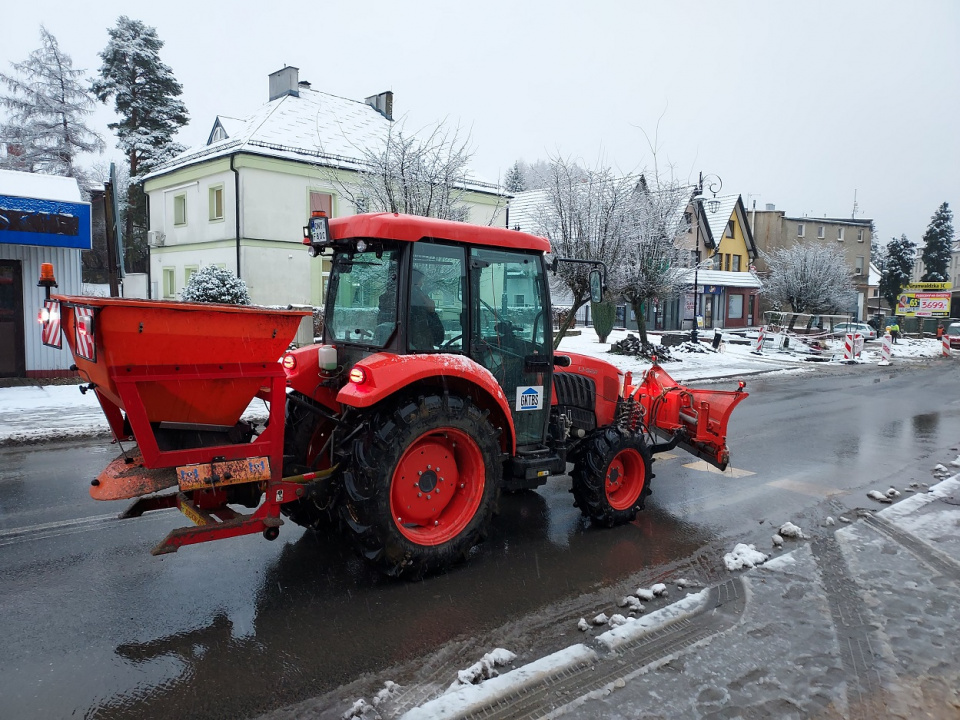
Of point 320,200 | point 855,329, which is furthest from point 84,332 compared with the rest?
point 855,329

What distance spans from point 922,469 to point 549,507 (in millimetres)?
4946

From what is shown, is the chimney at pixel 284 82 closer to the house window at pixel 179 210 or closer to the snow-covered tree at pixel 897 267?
the house window at pixel 179 210

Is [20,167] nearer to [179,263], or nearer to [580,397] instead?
[179,263]

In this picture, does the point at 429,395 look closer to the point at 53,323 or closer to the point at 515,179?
the point at 53,323

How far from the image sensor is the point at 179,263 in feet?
84.5

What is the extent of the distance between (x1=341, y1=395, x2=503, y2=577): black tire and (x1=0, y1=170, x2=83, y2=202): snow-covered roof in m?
10.9

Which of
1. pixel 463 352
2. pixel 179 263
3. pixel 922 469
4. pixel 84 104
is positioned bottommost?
pixel 922 469

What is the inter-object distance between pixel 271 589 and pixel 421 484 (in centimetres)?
113

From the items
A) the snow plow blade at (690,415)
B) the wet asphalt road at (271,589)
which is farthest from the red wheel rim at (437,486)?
the snow plow blade at (690,415)

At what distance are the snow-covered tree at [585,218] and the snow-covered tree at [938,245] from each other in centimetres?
5572

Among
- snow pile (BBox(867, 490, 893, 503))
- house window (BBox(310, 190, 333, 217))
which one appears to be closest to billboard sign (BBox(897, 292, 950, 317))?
house window (BBox(310, 190, 333, 217))

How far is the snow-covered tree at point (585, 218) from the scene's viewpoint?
1811 centimetres

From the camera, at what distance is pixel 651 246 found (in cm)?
1895

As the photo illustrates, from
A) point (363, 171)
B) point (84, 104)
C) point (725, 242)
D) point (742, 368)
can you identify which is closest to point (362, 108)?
point (363, 171)
